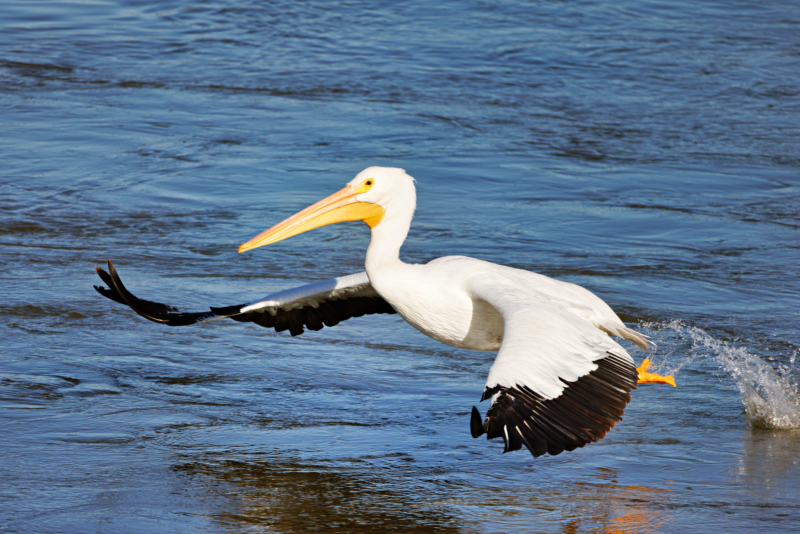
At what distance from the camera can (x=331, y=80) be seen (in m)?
13.0

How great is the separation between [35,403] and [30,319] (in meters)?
1.31

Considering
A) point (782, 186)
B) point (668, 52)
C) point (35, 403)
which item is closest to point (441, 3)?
point (668, 52)

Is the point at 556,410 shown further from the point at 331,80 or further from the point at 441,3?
the point at 441,3

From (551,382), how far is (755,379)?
6.16ft

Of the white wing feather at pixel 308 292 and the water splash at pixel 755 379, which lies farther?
the white wing feather at pixel 308 292

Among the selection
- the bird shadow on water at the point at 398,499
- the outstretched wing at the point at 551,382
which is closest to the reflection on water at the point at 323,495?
the bird shadow on water at the point at 398,499

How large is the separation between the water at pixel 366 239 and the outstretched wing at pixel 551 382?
42 cm

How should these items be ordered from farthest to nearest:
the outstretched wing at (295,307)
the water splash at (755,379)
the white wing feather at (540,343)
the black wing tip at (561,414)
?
the outstretched wing at (295,307)
the water splash at (755,379)
the white wing feather at (540,343)
the black wing tip at (561,414)

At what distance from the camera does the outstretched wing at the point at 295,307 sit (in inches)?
203

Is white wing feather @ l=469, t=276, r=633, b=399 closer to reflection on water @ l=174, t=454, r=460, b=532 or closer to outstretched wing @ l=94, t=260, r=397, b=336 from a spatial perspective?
reflection on water @ l=174, t=454, r=460, b=532

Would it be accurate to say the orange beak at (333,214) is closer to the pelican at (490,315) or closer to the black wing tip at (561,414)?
the pelican at (490,315)

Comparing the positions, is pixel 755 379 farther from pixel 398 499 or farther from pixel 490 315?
pixel 398 499

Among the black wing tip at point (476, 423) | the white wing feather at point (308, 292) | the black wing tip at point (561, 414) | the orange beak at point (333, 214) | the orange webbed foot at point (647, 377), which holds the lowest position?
the orange webbed foot at point (647, 377)

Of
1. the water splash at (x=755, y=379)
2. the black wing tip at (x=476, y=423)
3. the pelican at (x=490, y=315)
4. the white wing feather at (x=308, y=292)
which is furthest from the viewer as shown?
the white wing feather at (x=308, y=292)
